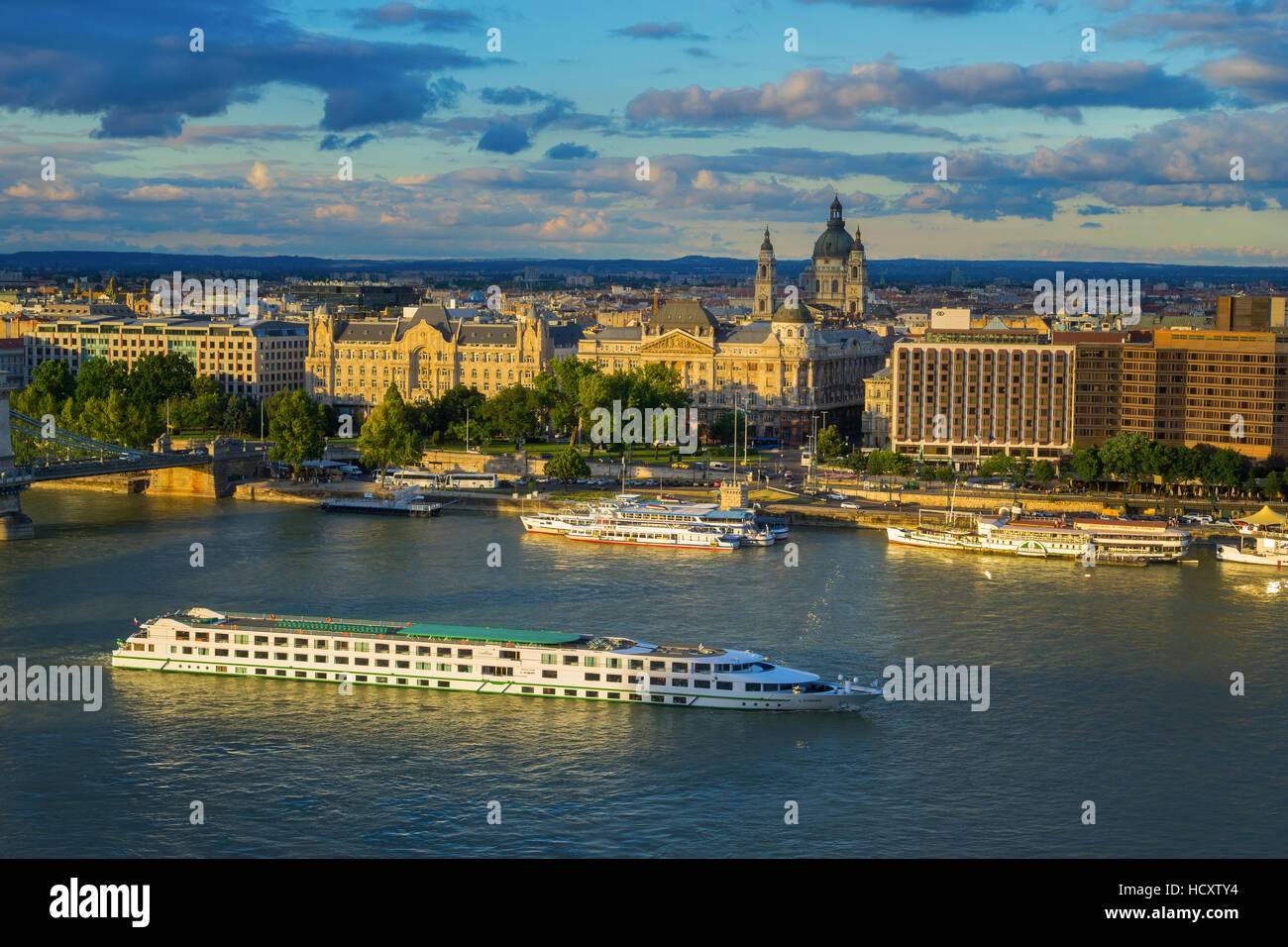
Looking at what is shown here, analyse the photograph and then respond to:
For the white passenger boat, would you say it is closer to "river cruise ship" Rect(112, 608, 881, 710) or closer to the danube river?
the danube river

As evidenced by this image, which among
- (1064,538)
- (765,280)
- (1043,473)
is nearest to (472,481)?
(1043,473)

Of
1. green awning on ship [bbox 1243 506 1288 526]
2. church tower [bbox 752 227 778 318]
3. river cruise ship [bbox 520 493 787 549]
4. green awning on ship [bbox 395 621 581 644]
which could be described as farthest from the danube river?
church tower [bbox 752 227 778 318]

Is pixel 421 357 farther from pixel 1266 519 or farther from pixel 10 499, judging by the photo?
pixel 1266 519

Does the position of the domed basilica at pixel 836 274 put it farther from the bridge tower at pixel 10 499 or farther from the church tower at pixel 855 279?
the bridge tower at pixel 10 499

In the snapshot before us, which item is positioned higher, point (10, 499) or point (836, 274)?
point (836, 274)

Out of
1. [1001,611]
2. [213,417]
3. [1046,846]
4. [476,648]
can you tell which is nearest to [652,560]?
[1001,611]

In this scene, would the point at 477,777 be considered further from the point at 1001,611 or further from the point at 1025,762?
the point at 1001,611
